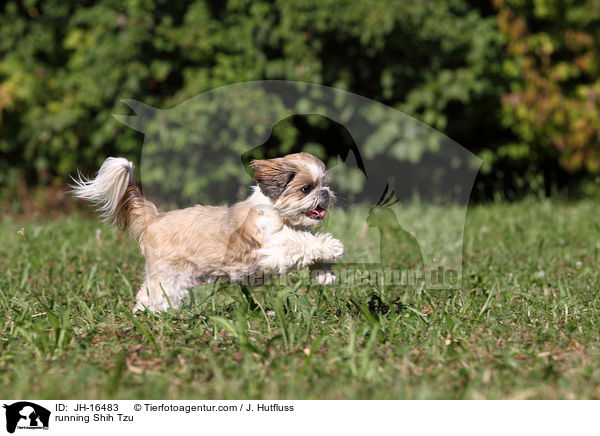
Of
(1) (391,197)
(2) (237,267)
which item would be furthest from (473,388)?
(1) (391,197)

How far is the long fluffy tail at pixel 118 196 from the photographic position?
13.0 ft

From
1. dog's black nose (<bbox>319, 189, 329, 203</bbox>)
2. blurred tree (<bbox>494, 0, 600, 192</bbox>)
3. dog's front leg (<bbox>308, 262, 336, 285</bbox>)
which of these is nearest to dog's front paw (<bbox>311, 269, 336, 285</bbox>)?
dog's front leg (<bbox>308, 262, 336, 285</bbox>)

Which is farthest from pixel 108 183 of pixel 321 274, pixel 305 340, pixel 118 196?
pixel 305 340

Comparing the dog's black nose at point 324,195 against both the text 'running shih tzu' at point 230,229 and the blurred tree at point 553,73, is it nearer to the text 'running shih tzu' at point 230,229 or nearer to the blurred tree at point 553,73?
the text 'running shih tzu' at point 230,229

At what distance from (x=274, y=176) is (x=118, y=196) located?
1056 millimetres

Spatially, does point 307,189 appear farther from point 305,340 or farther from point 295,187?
point 305,340

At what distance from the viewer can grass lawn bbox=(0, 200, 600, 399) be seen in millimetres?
2898

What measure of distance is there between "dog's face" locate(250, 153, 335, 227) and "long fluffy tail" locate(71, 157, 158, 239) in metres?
0.86

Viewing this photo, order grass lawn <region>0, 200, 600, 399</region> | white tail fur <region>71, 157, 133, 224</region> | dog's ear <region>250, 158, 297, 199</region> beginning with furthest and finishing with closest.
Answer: white tail fur <region>71, 157, 133, 224</region>, dog's ear <region>250, 158, 297, 199</region>, grass lawn <region>0, 200, 600, 399</region>

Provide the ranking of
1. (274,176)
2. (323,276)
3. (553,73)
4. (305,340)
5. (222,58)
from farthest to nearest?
1. (553,73)
2. (222,58)
3. (323,276)
4. (274,176)
5. (305,340)

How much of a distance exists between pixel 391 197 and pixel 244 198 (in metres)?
1.79

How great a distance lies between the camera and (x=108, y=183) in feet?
13.1

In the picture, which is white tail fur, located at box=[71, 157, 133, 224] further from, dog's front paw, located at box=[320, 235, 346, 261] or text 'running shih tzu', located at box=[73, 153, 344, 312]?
dog's front paw, located at box=[320, 235, 346, 261]

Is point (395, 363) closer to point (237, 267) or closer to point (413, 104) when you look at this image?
point (237, 267)
